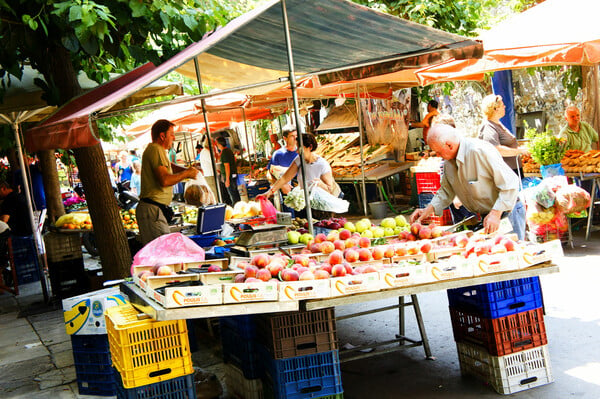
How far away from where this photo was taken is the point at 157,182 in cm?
705

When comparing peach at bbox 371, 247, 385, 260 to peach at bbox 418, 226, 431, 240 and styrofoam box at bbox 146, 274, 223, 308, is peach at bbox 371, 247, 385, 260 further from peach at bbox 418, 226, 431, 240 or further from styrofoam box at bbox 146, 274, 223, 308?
styrofoam box at bbox 146, 274, 223, 308

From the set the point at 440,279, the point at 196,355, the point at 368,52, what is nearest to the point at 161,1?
the point at 368,52

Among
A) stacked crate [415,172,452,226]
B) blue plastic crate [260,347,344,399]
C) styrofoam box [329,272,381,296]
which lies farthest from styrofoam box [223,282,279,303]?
stacked crate [415,172,452,226]

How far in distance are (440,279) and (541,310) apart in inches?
41.6

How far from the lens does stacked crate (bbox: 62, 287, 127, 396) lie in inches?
199

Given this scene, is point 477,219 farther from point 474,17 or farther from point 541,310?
point 474,17

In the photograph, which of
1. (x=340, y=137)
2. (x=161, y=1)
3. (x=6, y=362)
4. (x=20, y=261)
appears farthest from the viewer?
(x=340, y=137)

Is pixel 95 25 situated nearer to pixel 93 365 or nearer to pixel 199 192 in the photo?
pixel 199 192

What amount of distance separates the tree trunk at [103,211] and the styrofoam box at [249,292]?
4235 millimetres

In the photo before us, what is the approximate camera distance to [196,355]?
621cm

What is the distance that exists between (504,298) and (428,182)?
7436 mm

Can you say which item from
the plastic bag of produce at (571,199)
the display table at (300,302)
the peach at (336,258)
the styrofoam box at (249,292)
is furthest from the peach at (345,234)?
the plastic bag of produce at (571,199)

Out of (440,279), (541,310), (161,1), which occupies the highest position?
(161,1)

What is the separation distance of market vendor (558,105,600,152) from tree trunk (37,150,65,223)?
903cm
